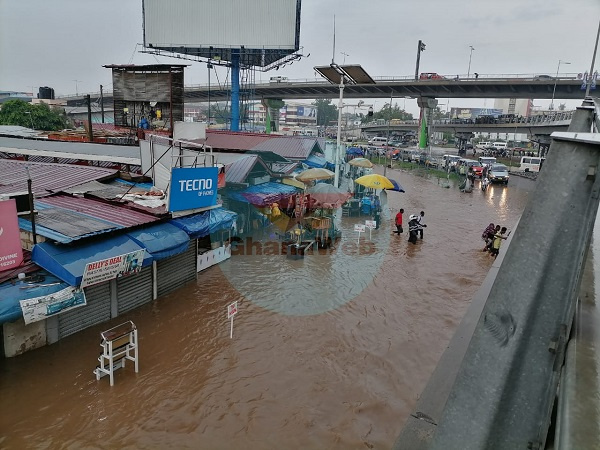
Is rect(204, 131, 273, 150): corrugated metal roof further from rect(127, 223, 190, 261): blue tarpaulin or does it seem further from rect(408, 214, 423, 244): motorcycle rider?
rect(127, 223, 190, 261): blue tarpaulin

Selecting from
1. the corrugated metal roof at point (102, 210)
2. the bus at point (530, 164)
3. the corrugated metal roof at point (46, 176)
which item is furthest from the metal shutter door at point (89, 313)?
the bus at point (530, 164)

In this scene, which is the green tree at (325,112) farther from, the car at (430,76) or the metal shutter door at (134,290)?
the metal shutter door at (134,290)

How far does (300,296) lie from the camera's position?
12078 mm

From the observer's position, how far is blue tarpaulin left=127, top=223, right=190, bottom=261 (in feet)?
32.9

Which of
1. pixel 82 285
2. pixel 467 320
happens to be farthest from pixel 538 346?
pixel 82 285

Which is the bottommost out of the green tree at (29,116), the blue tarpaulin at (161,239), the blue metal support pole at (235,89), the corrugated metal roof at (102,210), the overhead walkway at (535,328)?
the blue tarpaulin at (161,239)

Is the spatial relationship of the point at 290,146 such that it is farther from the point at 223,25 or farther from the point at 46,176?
the point at 46,176

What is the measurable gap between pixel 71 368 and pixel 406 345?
23.5ft

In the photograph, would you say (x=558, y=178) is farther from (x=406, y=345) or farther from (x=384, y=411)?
(x=406, y=345)

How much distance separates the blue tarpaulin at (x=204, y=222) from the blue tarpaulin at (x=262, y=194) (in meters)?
2.79

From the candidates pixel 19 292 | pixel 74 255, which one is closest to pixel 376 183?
pixel 74 255

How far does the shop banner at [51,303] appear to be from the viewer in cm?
735

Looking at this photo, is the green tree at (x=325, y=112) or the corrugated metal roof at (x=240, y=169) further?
the green tree at (x=325, y=112)

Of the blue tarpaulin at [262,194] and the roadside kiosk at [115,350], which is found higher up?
the blue tarpaulin at [262,194]
